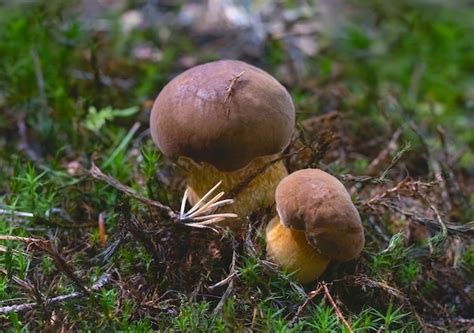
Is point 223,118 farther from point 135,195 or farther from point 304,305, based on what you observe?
point 304,305

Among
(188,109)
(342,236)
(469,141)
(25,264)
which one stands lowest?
(469,141)

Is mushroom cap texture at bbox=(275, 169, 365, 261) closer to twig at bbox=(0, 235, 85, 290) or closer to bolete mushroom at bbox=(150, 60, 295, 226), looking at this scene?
bolete mushroom at bbox=(150, 60, 295, 226)

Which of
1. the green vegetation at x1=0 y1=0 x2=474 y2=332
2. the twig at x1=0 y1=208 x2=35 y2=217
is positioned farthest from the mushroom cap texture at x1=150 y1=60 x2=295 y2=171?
the twig at x1=0 y1=208 x2=35 y2=217

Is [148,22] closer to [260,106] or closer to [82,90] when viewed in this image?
[82,90]

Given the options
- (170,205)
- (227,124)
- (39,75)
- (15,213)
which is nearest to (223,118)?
(227,124)

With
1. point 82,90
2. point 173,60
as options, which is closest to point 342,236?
point 82,90

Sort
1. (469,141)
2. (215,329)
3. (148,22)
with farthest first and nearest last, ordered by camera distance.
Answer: (148,22) < (469,141) < (215,329)

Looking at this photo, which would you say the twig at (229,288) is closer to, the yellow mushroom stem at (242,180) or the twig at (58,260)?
the yellow mushroom stem at (242,180)
